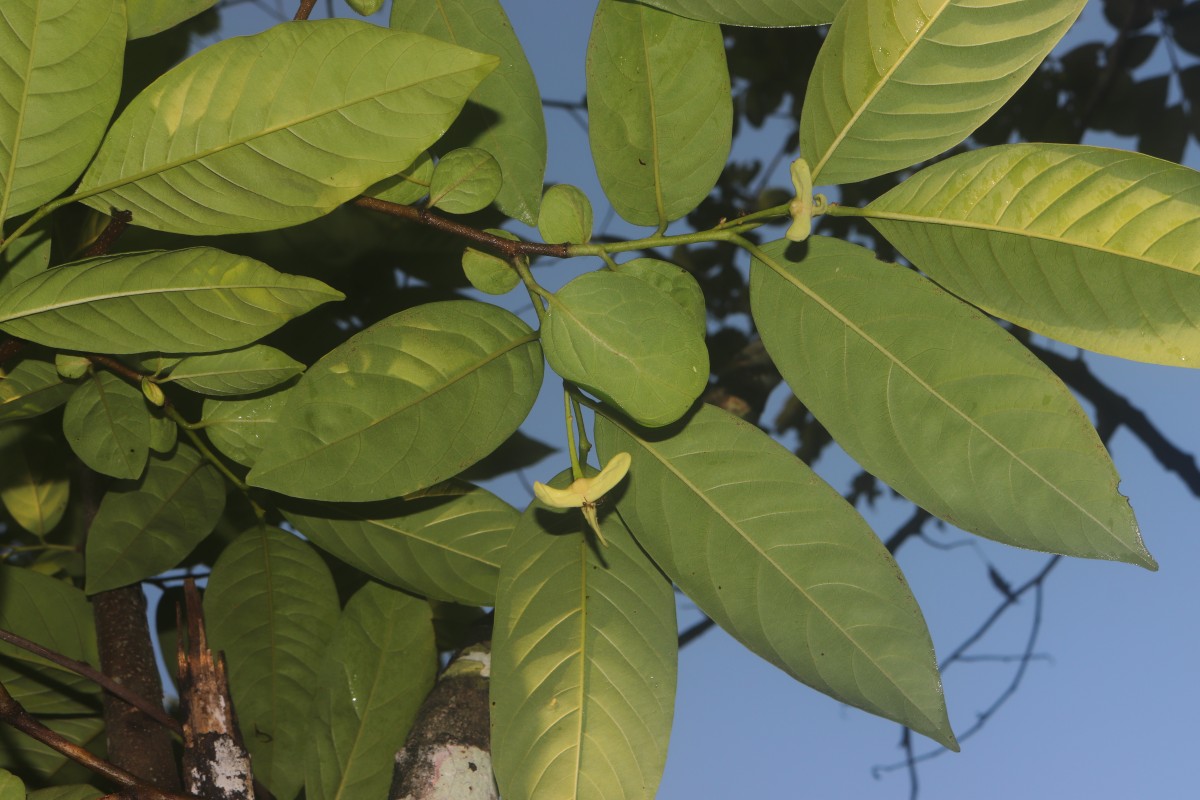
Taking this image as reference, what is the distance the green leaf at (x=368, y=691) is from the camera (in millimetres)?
646

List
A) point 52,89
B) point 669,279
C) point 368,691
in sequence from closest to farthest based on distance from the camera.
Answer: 1. point 52,89
2. point 669,279
3. point 368,691

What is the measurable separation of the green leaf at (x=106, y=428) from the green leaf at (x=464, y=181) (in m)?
0.23

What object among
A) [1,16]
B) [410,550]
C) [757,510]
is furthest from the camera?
[410,550]

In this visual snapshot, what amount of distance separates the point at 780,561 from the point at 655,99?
28cm

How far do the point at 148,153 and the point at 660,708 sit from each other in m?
0.42

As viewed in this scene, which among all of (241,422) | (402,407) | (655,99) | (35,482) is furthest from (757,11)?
(35,482)

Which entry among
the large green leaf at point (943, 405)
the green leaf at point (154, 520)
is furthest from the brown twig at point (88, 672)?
the large green leaf at point (943, 405)

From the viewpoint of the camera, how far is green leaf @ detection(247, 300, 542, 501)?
48 centimetres

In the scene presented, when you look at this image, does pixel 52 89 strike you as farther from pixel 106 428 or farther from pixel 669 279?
pixel 669 279

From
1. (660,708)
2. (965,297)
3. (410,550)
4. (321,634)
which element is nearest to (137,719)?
(321,634)

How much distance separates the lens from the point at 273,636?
668mm

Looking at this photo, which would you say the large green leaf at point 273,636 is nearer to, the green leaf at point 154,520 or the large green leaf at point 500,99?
the green leaf at point 154,520

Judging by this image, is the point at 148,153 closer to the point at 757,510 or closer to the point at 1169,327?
the point at 757,510

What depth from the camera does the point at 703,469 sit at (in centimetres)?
56
